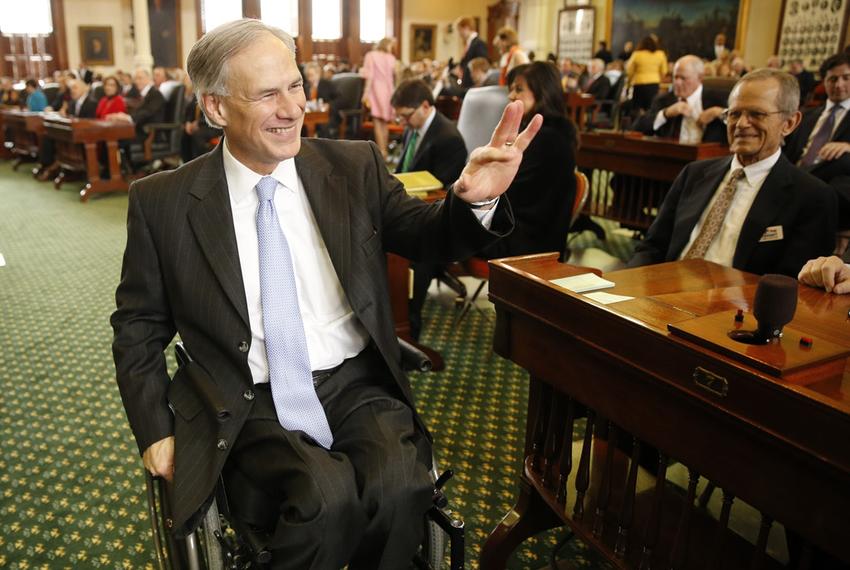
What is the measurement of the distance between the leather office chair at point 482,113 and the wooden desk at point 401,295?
112cm

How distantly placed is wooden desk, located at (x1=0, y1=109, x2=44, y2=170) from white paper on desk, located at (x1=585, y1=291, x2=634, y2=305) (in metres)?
9.40

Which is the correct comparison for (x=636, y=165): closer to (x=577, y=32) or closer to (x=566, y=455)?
(x=566, y=455)

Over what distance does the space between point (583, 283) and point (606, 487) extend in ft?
1.54

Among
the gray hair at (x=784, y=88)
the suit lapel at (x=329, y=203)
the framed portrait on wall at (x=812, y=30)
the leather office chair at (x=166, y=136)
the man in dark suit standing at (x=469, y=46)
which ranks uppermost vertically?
the framed portrait on wall at (x=812, y=30)

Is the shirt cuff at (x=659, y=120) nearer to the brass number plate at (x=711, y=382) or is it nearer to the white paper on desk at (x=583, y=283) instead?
the white paper on desk at (x=583, y=283)

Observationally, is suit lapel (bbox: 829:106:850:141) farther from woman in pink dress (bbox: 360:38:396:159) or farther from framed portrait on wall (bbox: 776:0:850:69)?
framed portrait on wall (bbox: 776:0:850:69)

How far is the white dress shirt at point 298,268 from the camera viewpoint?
63.4 inches

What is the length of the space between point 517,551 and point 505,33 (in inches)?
247

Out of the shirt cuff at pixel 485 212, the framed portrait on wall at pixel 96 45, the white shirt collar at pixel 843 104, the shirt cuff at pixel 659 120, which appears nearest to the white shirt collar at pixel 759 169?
the shirt cuff at pixel 485 212

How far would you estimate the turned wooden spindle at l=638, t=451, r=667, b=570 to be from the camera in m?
1.48

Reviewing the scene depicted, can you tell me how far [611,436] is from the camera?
1.61 meters

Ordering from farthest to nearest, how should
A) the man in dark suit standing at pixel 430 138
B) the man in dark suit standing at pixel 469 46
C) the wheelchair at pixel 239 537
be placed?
1. the man in dark suit standing at pixel 469 46
2. the man in dark suit standing at pixel 430 138
3. the wheelchair at pixel 239 537

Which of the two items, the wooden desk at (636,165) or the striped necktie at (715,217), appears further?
the wooden desk at (636,165)

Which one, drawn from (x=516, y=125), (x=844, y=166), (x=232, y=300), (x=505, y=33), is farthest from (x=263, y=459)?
(x=505, y=33)
